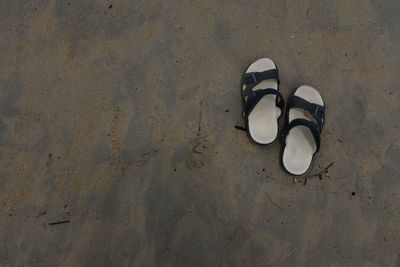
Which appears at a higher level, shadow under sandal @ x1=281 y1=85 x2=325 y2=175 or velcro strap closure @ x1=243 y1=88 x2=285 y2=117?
velcro strap closure @ x1=243 y1=88 x2=285 y2=117

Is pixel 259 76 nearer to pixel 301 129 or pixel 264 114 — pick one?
pixel 264 114

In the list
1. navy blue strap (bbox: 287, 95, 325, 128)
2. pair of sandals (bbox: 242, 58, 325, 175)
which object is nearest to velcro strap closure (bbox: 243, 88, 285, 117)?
pair of sandals (bbox: 242, 58, 325, 175)

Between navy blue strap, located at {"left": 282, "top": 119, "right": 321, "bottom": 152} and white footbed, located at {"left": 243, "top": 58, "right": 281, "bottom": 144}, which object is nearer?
navy blue strap, located at {"left": 282, "top": 119, "right": 321, "bottom": 152}

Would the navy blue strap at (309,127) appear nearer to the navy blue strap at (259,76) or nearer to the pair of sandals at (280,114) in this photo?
the pair of sandals at (280,114)

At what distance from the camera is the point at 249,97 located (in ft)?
6.49

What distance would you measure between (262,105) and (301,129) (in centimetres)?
30

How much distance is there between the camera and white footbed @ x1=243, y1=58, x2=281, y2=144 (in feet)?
6.62

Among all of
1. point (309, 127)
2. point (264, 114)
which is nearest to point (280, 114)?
point (264, 114)

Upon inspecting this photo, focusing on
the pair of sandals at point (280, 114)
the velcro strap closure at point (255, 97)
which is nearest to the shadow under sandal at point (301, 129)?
the pair of sandals at point (280, 114)

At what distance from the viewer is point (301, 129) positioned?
203 centimetres

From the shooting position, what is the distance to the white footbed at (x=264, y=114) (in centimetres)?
202

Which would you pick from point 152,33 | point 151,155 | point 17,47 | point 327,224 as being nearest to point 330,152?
point 327,224

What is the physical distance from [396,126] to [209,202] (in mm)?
1369

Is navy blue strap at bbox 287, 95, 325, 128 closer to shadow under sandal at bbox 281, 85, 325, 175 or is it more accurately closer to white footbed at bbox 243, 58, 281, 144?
shadow under sandal at bbox 281, 85, 325, 175
